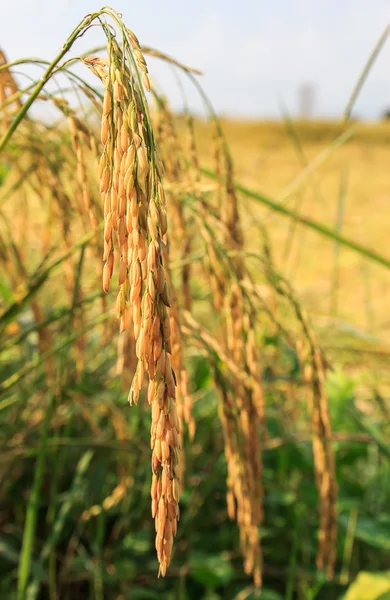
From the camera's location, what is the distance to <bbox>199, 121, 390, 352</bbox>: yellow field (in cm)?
138

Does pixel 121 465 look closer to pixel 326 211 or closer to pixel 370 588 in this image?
pixel 370 588

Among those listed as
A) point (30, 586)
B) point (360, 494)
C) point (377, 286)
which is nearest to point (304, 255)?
point (377, 286)

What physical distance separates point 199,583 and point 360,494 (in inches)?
13.3

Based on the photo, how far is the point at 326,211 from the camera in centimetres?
145

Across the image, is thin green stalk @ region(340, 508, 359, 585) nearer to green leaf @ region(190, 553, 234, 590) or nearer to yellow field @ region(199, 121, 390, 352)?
green leaf @ region(190, 553, 234, 590)

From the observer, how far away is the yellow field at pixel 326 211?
54.2 inches

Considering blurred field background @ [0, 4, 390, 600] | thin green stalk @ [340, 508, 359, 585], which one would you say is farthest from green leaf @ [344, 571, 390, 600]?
thin green stalk @ [340, 508, 359, 585]

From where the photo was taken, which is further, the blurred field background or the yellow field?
the yellow field

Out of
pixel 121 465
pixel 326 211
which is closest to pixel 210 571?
pixel 121 465

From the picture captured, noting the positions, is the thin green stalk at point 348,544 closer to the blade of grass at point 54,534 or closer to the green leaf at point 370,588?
the green leaf at point 370,588

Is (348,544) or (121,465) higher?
(121,465)

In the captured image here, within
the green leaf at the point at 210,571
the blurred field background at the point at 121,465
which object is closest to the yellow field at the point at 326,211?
the blurred field background at the point at 121,465

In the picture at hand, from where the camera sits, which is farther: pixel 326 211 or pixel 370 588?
pixel 326 211

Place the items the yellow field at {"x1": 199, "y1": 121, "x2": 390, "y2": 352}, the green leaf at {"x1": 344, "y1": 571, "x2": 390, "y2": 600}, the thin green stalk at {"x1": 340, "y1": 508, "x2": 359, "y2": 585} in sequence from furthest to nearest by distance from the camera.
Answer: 1. the yellow field at {"x1": 199, "y1": 121, "x2": 390, "y2": 352}
2. the thin green stalk at {"x1": 340, "y1": 508, "x2": 359, "y2": 585}
3. the green leaf at {"x1": 344, "y1": 571, "x2": 390, "y2": 600}
